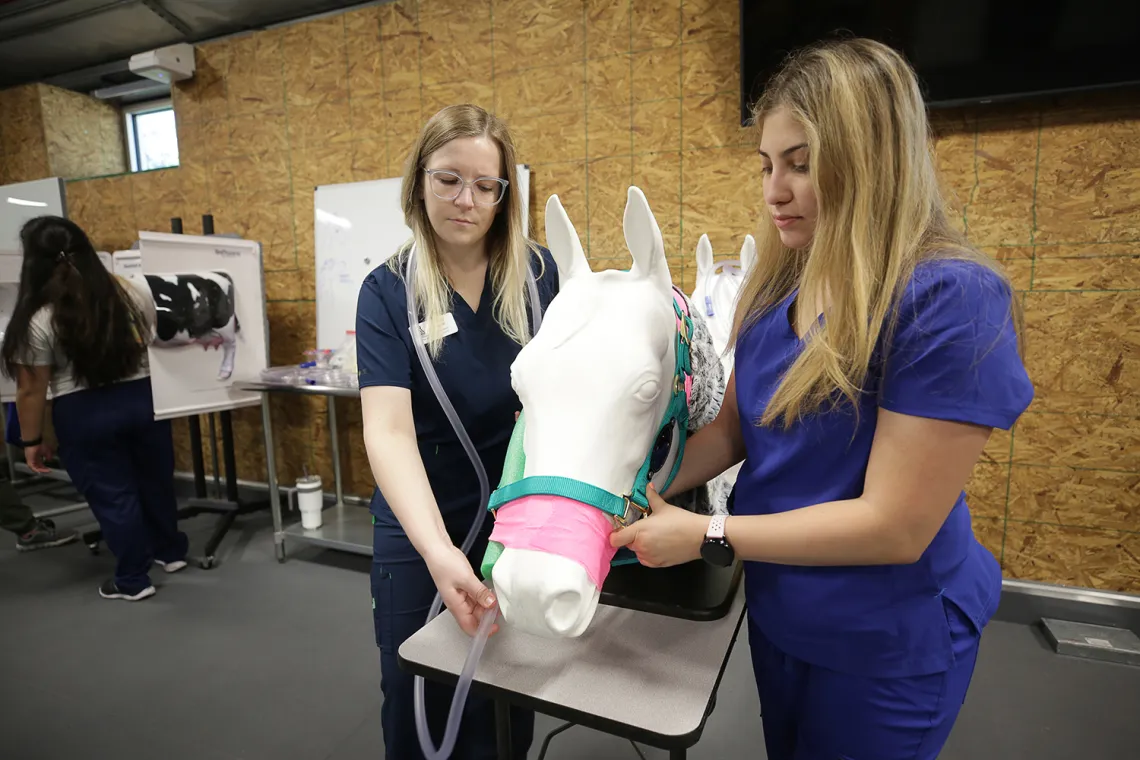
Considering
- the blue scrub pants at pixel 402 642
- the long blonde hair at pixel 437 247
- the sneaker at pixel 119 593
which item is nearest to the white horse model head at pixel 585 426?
the long blonde hair at pixel 437 247

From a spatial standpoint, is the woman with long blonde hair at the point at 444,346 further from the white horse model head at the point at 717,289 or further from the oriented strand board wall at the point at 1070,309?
the oriented strand board wall at the point at 1070,309

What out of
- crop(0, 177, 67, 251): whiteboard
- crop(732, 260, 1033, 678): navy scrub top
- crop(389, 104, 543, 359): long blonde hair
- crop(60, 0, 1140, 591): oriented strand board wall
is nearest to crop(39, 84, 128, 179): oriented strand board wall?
crop(0, 177, 67, 251): whiteboard

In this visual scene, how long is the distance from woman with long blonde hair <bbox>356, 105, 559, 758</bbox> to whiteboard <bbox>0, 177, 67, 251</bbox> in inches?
168

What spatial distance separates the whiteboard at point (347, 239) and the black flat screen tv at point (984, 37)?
6.42 ft

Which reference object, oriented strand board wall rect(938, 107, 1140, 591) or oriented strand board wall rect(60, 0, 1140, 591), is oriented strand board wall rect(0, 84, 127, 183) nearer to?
oriented strand board wall rect(60, 0, 1140, 591)

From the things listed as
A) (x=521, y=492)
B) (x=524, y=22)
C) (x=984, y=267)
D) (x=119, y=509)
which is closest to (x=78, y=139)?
(x=119, y=509)

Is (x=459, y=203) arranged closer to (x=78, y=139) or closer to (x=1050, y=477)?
(x=1050, y=477)

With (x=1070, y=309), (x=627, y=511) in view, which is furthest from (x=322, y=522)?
(x=1070, y=309)

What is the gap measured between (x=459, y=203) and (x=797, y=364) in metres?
0.68

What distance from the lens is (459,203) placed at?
111 cm

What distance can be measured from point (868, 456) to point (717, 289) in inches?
47.7

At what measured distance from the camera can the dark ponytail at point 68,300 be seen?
2545mm

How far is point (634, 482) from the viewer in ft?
2.50

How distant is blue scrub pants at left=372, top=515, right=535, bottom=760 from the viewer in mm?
1176
